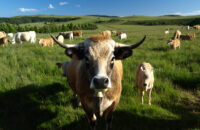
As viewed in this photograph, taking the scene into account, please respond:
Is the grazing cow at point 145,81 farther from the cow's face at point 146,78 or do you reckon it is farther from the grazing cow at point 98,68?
the grazing cow at point 98,68

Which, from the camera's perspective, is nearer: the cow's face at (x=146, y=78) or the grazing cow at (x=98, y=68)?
the grazing cow at (x=98, y=68)

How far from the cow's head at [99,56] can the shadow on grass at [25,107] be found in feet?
7.71

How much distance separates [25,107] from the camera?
168 inches

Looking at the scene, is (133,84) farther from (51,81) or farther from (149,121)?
(51,81)

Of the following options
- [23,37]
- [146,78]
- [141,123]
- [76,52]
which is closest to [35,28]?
[23,37]

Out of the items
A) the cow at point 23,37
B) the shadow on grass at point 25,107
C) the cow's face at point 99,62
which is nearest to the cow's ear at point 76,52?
the cow's face at point 99,62

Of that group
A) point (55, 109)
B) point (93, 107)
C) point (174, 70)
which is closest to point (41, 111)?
point (55, 109)

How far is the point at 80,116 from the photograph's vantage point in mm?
3811

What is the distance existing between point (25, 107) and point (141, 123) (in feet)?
11.1

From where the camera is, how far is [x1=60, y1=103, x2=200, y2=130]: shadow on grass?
332cm

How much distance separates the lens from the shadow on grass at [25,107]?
12.4 ft

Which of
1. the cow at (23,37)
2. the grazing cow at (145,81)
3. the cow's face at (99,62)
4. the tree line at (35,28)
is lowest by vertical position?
the grazing cow at (145,81)

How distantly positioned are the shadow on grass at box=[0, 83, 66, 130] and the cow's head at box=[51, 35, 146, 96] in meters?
2.35

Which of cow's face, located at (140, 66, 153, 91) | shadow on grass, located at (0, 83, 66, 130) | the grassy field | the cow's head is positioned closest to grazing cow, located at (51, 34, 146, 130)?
the cow's head
